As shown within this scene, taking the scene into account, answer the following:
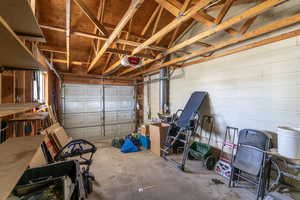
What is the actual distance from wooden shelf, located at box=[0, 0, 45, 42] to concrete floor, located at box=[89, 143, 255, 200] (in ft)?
7.85

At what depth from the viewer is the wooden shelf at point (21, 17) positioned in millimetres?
921

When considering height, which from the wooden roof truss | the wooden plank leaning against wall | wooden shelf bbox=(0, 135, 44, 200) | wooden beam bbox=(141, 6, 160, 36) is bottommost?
wooden shelf bbox=(0, 135, 44, 200)

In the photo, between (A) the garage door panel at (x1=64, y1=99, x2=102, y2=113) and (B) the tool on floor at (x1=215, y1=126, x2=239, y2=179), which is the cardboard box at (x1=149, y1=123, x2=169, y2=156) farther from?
(A) the garage door panel at (x1=64, y1=99, x2=102, y2=113)

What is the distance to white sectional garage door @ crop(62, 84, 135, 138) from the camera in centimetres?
582

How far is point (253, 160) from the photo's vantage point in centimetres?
250

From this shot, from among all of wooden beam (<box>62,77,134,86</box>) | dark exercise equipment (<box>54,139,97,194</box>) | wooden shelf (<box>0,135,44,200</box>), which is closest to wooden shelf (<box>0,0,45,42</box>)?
wooden shelf (<box>0,135,44,200</box>)

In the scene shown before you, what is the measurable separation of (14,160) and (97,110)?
17.6ft

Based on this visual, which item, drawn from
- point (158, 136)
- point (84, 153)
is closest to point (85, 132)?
point (158, 136)

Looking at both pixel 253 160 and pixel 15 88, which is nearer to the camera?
pixel 15 88

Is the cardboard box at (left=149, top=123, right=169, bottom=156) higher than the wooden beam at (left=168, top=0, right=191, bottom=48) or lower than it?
lower

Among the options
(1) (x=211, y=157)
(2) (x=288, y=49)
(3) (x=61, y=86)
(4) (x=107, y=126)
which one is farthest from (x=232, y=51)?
(3) (x=61, y=86)

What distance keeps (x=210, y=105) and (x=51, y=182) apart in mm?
3502

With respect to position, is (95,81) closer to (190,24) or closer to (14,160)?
(190,24)

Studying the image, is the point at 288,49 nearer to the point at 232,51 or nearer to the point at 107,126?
the point at 232,51
